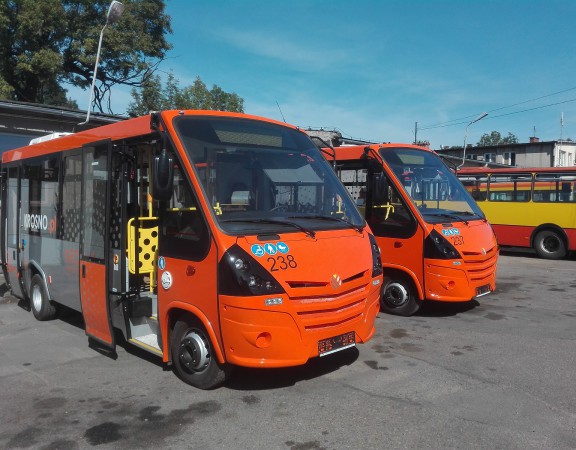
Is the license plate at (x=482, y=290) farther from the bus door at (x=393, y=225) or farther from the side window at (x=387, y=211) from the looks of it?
the side window at (x=387, y=211)

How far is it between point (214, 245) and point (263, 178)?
1126mm

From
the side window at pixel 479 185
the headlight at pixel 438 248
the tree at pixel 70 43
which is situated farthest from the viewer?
the tree at pixel 70 43

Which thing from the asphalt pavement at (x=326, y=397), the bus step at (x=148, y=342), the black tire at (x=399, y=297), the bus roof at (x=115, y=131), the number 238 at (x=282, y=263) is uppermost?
the bus roof at (x=115, y=131)

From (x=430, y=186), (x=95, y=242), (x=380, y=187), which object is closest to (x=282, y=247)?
(x=95, y=242)

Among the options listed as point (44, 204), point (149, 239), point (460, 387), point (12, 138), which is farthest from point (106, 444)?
point (12, 138)

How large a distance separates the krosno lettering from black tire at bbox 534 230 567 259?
14205 millimetres

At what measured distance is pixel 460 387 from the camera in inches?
193

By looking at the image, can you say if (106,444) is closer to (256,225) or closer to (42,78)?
(256,225)

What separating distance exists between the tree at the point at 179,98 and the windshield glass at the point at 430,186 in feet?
71.4

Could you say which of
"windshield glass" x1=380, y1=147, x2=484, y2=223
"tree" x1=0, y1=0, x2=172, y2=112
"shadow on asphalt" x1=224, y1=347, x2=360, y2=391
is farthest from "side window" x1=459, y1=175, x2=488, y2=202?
"tree" x1=0, y1=0, x2=172, y2=112

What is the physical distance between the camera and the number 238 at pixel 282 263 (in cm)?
435

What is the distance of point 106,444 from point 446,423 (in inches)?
106

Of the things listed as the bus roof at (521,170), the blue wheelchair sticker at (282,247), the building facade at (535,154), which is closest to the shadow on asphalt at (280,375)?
the blue wheelchair sticker at (282,247)

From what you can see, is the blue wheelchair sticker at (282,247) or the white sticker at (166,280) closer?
the blue wheelchair sticker at (282,247)
